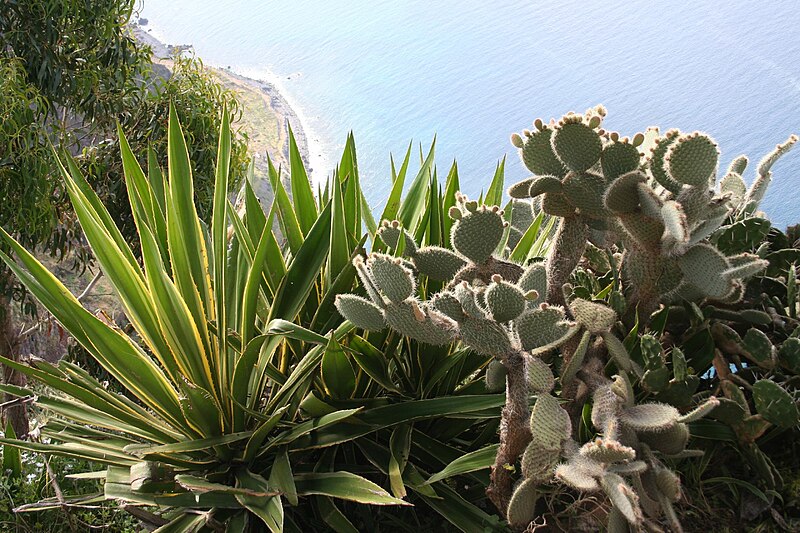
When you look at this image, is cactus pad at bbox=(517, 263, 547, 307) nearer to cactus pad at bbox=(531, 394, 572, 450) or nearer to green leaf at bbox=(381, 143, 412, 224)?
cactus pad at bbox=(531, 394, 572, 450)

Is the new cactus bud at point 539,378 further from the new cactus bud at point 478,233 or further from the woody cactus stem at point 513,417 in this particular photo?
the new cactus bud at point 478,233

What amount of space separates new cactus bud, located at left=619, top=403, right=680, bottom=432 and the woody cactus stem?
15 centimetres

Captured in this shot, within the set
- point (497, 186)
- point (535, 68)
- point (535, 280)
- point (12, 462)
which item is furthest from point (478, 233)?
point (535, 68)

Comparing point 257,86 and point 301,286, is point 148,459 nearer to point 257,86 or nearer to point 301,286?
point 301,286

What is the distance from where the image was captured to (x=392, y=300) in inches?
43.7

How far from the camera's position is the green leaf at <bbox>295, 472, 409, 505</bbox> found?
129cm

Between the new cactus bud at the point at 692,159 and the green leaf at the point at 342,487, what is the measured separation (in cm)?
65

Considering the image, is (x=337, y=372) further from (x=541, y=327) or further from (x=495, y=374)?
(x=541, y=327)

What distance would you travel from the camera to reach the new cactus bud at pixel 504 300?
1033 millimetres

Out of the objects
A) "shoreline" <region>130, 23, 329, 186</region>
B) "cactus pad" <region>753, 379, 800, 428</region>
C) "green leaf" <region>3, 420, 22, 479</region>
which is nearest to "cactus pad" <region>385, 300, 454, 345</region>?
"cactus pad" <region>753, 379, 800, 428</region>

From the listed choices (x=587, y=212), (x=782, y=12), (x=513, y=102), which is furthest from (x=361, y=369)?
(x=782, y=12)

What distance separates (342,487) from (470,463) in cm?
23

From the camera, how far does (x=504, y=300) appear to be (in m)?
1.04

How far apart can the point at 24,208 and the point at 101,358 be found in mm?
1766
